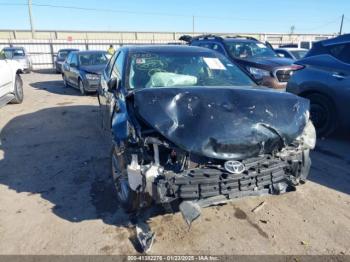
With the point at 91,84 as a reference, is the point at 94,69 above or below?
above

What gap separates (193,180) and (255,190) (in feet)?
2.23

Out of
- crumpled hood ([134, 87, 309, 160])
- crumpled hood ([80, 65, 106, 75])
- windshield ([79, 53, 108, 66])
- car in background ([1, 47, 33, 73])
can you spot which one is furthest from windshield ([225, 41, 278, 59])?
car in background ([1, 47, 33, 73])

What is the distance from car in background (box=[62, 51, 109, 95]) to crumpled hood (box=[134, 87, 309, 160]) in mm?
7692

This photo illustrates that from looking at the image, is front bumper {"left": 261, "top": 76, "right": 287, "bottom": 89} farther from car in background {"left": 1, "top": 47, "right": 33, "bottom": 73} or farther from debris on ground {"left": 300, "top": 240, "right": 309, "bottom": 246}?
car in background {"left": 1, "top": 47, "right": 33, "bottom": 73}

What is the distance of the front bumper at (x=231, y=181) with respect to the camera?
9.00ft

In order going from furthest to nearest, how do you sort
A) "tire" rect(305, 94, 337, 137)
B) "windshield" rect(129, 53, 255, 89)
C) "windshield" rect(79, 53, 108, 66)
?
"windshield" rect(79, 53, 108, 66) → "tire" rect(305, 94, 337, 137) → "windshield" rect(129, 53, 255, 89)

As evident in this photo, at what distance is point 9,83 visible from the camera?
8.80 m

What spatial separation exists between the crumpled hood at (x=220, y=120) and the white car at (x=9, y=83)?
6.45m

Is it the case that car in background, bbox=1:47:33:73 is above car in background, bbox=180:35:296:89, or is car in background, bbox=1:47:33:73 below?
below

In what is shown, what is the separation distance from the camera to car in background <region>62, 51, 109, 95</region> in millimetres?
10609

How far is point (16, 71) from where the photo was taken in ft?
31.4

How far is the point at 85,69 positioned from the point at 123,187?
27.4 feet

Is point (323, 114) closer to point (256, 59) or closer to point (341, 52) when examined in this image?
point (341, 52)

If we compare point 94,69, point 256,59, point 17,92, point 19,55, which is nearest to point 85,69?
point 94,69
